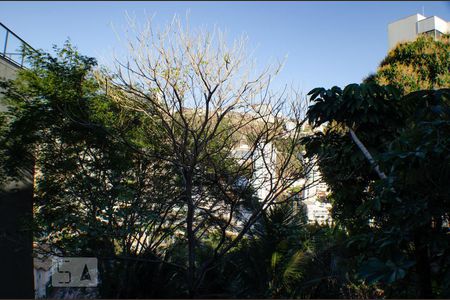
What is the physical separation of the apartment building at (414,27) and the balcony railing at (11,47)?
41.6 ft

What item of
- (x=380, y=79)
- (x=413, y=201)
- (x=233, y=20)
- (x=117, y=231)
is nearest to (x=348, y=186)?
(x=413, y=201)

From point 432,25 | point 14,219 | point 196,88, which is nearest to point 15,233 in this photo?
point 14,219

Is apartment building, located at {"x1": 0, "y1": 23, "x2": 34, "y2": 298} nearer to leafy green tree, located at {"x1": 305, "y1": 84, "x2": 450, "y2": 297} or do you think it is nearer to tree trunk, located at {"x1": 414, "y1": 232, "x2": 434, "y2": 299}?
leafy green tree, located at {"x1": 305, "y1": 84, "x2": 450, "y2": 297}

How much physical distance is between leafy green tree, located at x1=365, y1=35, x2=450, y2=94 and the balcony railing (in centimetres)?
656

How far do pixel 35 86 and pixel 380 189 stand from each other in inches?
198

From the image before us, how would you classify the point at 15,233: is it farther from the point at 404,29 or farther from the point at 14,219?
the point at 404,29

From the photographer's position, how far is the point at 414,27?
14.5m

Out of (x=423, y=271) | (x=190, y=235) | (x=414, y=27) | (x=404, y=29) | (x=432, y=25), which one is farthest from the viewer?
(x=404, y=29)

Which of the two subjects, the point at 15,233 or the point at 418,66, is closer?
the point at 15,233

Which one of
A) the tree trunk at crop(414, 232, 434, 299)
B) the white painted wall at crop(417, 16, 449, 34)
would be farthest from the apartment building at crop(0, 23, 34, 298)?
the white painted wall at crop(417, 16, 449, 34)

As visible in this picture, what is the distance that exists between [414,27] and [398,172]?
47.4 feet

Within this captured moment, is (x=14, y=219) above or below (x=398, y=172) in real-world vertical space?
below

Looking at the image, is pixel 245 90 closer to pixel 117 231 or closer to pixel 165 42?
pixel 165 42

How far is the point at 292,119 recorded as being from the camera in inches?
213
